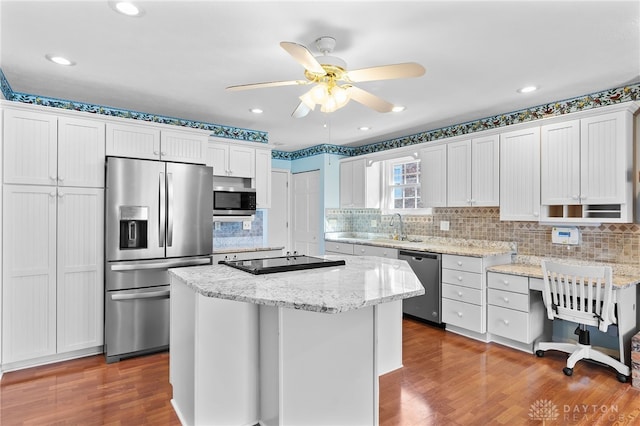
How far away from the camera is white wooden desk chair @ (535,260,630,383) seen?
2732 millimetres

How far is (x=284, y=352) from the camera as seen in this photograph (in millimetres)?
1844

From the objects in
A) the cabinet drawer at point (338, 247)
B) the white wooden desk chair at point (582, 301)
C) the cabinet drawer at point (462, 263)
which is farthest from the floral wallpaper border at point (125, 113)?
the white wooden desk chair at point (582, 301)

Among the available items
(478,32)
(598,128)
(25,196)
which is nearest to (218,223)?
(25,196)

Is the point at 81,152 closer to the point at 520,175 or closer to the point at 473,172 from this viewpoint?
the point at 473,172

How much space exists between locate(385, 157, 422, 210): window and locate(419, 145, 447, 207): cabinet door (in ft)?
0.99

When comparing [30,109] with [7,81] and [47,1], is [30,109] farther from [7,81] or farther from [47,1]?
[47,1]

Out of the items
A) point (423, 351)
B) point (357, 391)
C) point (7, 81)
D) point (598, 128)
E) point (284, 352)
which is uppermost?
point (7, 81)

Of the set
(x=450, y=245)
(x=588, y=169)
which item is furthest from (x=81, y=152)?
(x=588, y=169)

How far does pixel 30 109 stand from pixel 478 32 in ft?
11.7

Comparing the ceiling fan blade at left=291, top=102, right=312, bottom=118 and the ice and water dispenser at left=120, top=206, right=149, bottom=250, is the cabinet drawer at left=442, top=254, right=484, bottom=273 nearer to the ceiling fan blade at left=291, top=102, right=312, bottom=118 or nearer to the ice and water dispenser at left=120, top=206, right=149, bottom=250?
the ceiling fan blade at left=291, top=102, right=312, bottom=118

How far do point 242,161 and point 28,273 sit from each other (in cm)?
239

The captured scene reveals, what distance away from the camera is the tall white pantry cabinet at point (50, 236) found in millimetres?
2966

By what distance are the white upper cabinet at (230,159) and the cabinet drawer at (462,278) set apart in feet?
8.59

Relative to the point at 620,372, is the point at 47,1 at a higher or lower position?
higher
